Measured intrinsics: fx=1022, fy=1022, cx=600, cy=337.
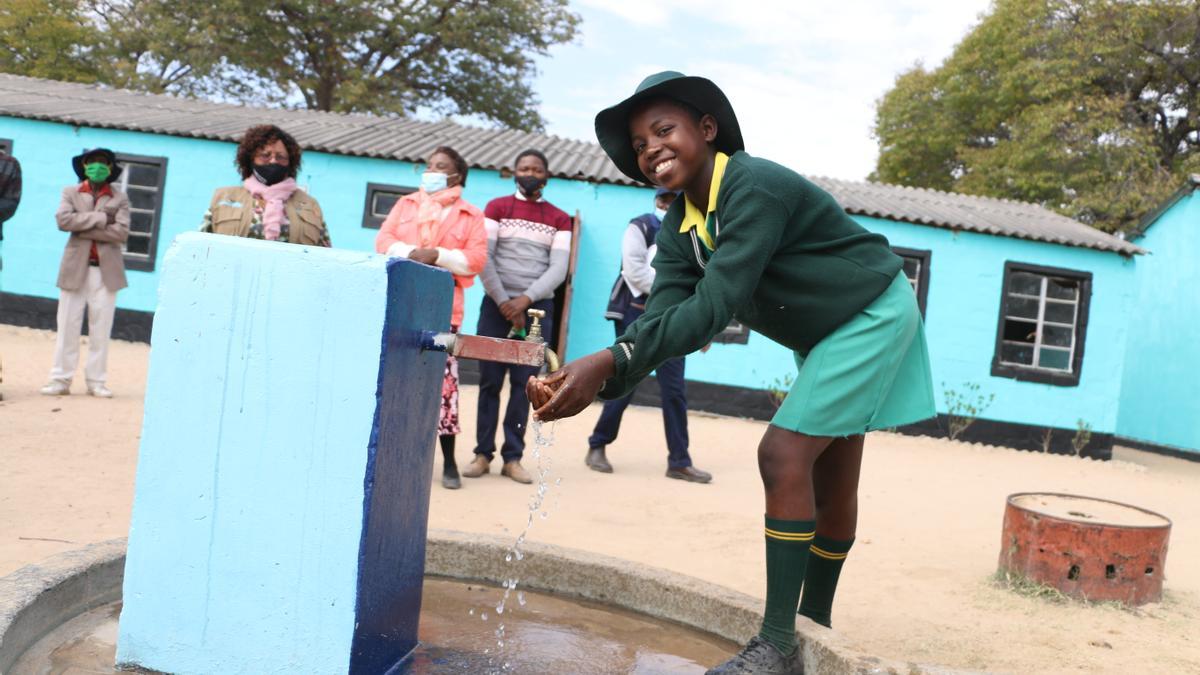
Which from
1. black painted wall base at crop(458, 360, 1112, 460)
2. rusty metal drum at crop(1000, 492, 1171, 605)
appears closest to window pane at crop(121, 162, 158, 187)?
black painted wall base at crop(458, 360, 1112, 460)

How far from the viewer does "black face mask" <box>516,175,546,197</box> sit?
634cm

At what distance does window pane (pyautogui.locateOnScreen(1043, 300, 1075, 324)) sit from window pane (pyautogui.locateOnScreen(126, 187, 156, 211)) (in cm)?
1182

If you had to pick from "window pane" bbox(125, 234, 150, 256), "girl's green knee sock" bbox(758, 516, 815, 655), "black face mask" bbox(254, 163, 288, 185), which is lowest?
"girl's green knee sock" bbox(758, 516, 815, 655)

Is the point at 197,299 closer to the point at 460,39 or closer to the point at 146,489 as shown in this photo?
the point at 146,489

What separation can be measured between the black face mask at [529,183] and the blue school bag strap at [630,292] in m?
0.72

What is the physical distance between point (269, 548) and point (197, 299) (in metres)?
0.61

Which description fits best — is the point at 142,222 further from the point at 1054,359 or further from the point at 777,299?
the point at 777,299

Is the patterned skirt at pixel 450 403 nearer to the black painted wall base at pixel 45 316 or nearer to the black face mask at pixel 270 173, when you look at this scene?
the black face mask at pixel 270 173

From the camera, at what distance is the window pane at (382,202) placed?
43.0 ft

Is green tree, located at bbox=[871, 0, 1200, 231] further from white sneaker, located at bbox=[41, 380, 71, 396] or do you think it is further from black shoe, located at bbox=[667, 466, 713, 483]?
white sneaker, located at bbox=[41, 380, 71, 396]

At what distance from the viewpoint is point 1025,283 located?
13.1m

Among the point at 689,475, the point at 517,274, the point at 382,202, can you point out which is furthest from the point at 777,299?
the point at 382,202

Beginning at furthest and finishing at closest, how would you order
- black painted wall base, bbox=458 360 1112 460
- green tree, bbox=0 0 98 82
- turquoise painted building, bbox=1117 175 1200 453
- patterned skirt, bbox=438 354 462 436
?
green tree, bbox=0 0 98 82, turquoise painted building, bbox=1117 175 1200 453, black painted wall base, bbox=458 360 1112 460, patterned skirt, bbox=438 354 462 436

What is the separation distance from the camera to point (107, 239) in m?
7.98
